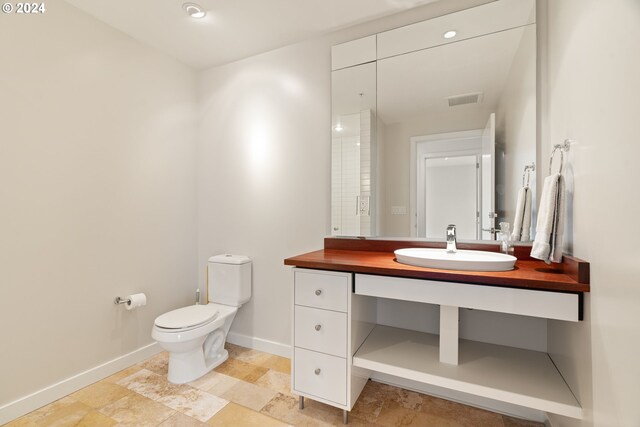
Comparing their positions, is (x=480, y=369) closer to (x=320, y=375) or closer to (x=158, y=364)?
(x=320, y=375)

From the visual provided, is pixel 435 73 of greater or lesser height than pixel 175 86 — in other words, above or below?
below

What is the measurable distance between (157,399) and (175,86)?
2.40 meters

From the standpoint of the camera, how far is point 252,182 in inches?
95.8

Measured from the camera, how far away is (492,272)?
1244 millimetres

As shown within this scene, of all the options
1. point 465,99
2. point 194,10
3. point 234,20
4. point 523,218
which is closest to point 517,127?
point 465,99

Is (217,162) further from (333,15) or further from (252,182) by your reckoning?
(333,15)

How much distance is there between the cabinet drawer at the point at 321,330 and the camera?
4.95 ft

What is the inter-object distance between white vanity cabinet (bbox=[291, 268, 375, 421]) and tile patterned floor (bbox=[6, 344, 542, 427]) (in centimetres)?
16

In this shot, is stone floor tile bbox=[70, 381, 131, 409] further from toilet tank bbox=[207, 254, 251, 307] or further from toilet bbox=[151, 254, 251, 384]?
toilet tank bbox=[207, 254, 251, 307]

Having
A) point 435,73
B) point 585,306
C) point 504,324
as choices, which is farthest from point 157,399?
point 435,73

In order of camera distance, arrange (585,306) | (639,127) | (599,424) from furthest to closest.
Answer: (585,306) < (599,424) < (639,127)

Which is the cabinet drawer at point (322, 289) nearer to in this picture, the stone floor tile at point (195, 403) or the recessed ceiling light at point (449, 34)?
the stone floor tile at point (195, 403)

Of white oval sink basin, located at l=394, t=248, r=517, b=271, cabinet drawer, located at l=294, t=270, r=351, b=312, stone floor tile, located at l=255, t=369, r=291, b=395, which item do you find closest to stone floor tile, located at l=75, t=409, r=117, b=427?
stone floor tile, located at l=255, t=369, r=291, b=395

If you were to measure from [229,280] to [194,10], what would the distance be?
194 cm
